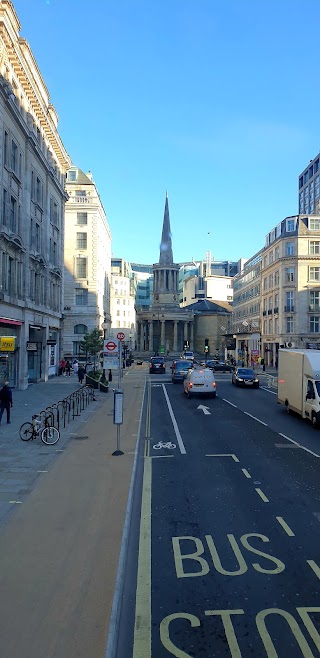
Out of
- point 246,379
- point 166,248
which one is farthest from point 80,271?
point 166,248

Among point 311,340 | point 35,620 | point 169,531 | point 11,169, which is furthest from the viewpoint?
point 311,340

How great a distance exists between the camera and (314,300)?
206 ft

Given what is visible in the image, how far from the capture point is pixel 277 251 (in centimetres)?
6700

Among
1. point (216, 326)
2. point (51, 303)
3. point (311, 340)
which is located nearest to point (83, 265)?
point (51, 303)

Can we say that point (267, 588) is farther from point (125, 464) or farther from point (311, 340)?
point (311, 340)

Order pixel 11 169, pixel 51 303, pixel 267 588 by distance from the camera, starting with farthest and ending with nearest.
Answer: pixel 51 303, pixel 11 169, pixel 267 588

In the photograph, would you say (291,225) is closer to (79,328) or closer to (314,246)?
(314,246)

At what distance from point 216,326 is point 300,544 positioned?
132m

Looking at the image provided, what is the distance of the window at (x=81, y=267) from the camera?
6836cm

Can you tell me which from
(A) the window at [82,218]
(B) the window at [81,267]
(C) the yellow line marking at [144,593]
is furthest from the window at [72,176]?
(C) the yellow line marking at [144,593]

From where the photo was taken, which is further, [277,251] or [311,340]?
[277,251]

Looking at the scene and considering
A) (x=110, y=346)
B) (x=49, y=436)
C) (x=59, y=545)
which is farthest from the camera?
(x=110, y=346)

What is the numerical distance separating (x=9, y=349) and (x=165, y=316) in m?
99.6

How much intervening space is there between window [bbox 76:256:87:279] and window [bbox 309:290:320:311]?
3056 centimetres
